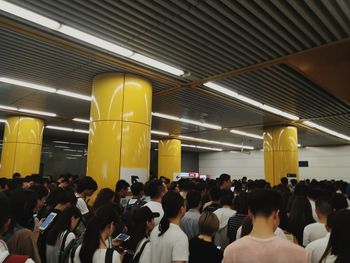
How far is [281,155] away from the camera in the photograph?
1439 cm

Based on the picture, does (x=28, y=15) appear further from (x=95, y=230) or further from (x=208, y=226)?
(x=208, y=226)

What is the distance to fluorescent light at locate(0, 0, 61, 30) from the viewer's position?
15.5ft

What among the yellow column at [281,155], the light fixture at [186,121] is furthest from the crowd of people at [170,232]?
the yellow column at [281,155]

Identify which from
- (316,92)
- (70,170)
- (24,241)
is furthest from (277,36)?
(70,170)

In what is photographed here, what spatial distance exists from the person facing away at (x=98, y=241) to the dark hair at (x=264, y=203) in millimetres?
1152

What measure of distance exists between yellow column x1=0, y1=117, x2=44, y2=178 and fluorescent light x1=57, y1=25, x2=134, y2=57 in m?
8.68

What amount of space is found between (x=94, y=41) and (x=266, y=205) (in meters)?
4.89

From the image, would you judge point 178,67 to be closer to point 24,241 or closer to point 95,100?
point 95,100

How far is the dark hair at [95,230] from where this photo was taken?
239 centimetres

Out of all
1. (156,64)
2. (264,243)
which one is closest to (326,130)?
(156,64)

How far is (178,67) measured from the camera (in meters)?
7.23

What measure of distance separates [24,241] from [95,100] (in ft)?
18.8

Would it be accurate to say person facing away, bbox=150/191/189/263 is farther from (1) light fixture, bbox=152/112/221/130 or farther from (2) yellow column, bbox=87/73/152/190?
(1) light fixture, bbox=152/112/221/130

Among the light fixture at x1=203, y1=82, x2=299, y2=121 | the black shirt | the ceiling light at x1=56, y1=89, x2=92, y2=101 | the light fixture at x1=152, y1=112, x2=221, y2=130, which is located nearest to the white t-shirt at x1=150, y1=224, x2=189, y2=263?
the black shirt
